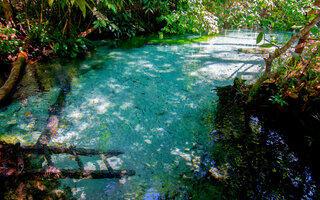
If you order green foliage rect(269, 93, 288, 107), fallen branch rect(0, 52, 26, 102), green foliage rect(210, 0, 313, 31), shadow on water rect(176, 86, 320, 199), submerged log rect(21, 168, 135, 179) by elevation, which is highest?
green foliage rect(210, 0, 313, 31)

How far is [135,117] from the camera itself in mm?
2430

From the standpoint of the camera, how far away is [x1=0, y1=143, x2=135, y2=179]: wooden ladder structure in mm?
1429

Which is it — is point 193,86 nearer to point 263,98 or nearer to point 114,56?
point 263,98

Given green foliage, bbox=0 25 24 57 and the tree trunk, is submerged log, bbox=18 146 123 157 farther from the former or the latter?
the tree trunk

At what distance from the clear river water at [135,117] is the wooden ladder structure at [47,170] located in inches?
1.9

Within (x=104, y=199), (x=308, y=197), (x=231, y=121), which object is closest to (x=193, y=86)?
(x=231, y=121)

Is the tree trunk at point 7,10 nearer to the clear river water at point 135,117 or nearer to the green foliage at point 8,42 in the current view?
the green foliage at point 8,42

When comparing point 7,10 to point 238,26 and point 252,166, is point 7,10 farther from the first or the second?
point 238,26

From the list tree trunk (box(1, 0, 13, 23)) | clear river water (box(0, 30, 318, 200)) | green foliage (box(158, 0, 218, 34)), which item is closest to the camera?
clear river water (box(0, 30, 318, 200))

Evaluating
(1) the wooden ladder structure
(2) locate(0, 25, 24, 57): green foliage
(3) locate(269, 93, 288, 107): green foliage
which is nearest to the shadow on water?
(3) locate(269, 93, 288, 107): green foliage

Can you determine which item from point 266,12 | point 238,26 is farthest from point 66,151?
point 266,12

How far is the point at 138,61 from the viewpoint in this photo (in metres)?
4.52

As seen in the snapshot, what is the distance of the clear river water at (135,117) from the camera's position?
157 centimetres

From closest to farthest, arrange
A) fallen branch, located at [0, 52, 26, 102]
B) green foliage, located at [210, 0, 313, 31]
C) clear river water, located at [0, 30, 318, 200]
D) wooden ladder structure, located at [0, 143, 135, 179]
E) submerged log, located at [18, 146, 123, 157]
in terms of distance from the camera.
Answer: wooden ladder structure, located at [0, 143, 135, 179]
clear river water, located at [0, 30, 318, 200]
submerged log, located at [18, 146, 123, 157]
green foliage, located at [210, 0, 313, 31]
fallen branch, located at [0, 52, 26, 102]
